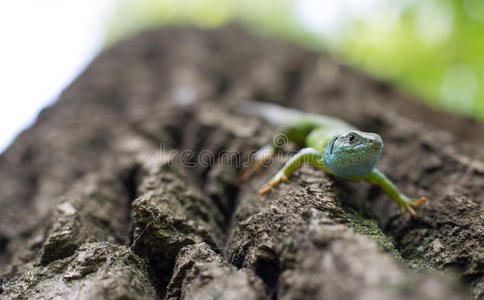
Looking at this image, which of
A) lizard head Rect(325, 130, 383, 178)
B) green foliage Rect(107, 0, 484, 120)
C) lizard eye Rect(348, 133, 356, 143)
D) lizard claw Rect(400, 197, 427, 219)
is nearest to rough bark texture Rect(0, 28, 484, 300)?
lizard claw Rect(400, 197, 427, 219)

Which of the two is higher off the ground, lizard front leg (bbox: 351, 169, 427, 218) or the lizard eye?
the lizard eye

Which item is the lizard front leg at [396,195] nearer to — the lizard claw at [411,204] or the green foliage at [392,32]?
the lizard claw at [411,204]

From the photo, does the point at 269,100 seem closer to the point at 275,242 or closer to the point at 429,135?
the point at 429,135

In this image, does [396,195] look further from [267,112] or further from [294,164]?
[267,112]

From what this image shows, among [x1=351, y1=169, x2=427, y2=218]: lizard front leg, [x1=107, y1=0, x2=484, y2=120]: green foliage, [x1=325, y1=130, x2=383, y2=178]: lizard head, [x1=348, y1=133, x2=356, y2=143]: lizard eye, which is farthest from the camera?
[x1=107, y1=0, x2=484, y2=120]: green foliage

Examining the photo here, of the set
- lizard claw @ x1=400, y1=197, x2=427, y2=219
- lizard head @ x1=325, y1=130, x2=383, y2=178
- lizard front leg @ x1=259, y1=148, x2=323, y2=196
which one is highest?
lizard head @ x1=325, y1=130, x2=383, y2=178

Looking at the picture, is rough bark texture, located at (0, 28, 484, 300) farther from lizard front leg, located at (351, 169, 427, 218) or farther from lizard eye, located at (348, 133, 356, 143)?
lizard eye, located at (348, 133, 356, 143)

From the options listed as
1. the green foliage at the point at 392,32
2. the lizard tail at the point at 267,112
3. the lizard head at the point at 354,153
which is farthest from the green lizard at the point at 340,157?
the green foliage at the point at 392,32
